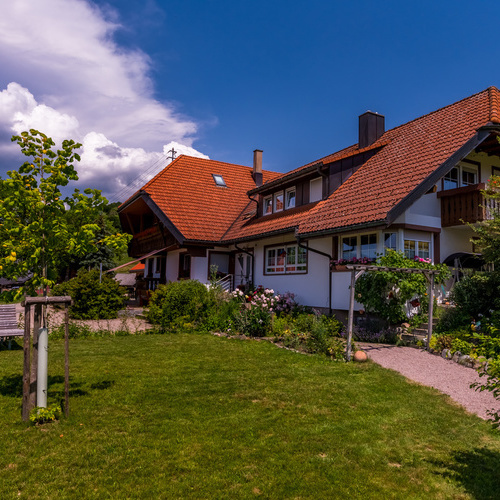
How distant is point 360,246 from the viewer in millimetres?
14258

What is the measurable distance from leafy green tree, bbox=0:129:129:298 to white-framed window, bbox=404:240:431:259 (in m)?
10.2

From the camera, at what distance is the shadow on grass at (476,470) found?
13.7ft

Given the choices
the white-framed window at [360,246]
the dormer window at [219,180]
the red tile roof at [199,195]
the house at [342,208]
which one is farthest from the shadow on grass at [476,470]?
the dormer window at [219,180]

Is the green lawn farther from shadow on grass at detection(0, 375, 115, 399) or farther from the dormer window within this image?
the dormer window

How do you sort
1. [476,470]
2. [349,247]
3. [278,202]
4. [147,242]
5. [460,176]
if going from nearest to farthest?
1. [476,470]
2. [349,247]
3. [460,176]
4. [278,202]
5. [147,242]

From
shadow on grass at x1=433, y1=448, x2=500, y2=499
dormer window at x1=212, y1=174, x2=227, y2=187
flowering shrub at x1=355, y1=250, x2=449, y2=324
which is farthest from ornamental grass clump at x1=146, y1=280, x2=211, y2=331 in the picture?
dormer window at x1=212, y1=174, x2=227, y2=187

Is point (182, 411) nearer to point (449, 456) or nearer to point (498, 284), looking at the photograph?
point (449, 456)

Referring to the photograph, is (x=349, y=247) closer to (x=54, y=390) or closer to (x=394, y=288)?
(x=394, y=288)

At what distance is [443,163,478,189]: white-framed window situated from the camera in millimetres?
15024

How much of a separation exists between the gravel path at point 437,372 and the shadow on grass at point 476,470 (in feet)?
5.42

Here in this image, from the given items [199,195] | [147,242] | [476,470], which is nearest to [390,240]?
[476,470]

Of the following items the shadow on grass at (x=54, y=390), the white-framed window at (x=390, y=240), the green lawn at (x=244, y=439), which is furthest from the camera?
the white-framed window at (x=390, y=240)

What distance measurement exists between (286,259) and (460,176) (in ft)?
23.9

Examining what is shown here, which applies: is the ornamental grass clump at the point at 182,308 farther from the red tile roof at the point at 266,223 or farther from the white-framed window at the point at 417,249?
the white-framed window at the point at 417,249
